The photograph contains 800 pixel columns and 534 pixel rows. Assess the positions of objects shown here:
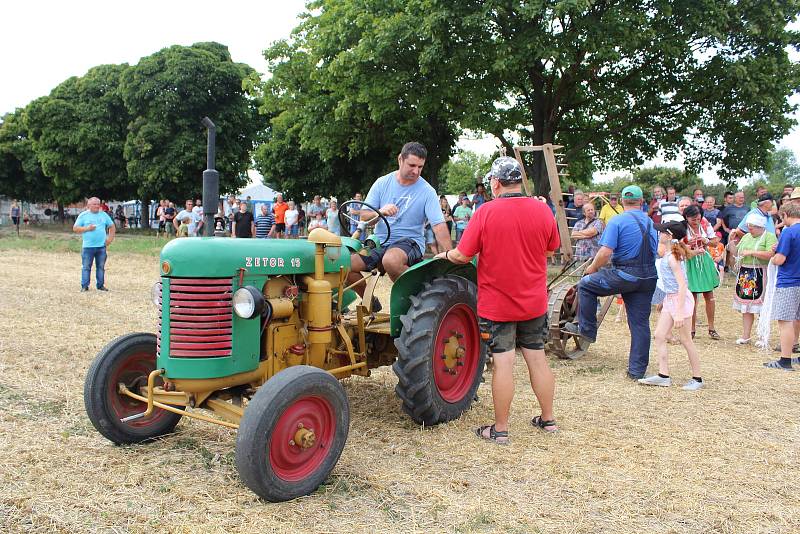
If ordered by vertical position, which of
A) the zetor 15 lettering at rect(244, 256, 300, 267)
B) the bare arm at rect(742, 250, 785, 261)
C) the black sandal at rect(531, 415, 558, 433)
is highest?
the bare arm at rect(742, 250, 785, 261)

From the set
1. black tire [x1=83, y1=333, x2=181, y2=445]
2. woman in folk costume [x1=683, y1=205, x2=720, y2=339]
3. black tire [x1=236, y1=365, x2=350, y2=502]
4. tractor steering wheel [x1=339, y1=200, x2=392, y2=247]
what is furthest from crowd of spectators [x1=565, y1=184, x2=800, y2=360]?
black tire [x1=83, y1=333, x2=181, y2=445]

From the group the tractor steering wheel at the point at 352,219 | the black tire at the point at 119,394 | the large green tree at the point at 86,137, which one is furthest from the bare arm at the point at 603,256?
the large green tree at the point at 86,137

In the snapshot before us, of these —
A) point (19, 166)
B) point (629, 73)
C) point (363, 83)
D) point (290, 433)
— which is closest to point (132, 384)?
point (290, 433)

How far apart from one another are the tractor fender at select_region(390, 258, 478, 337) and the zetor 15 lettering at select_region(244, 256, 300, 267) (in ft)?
2.52

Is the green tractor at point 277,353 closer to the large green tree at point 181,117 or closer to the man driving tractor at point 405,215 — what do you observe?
the man driving tractor at point 405,215

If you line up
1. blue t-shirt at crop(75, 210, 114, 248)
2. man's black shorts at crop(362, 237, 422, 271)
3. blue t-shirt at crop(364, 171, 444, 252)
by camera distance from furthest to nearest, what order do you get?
blue t-shirt at crop(75, 210, 114, 248) < blue t-shirt at crop(364, 171, 444, 252) < man's black shorts at crop(362, 237, 422, 271)

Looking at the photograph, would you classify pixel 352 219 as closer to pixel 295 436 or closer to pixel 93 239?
pixel 295 436

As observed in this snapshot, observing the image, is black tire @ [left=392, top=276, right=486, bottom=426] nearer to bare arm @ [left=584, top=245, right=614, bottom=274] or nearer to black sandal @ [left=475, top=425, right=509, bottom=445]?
black sandal @ [left=475, top=425, right=509, bottom=445]

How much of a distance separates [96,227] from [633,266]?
859 centimetres

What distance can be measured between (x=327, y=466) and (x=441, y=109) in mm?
13651

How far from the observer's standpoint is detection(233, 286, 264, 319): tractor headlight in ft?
11.2

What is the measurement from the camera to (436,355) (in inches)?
175

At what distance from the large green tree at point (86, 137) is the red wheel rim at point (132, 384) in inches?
1293

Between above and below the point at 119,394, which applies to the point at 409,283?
above
